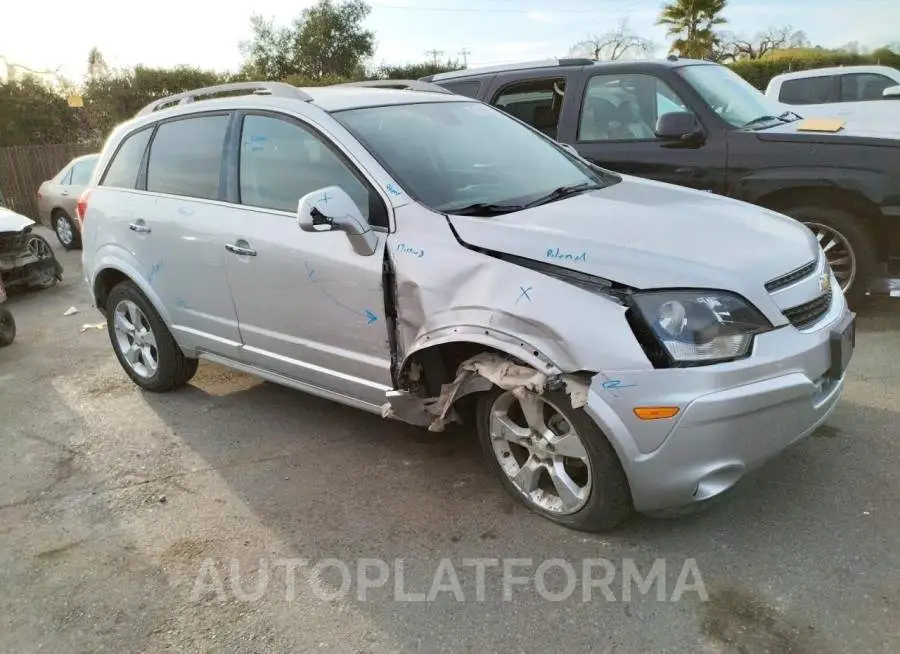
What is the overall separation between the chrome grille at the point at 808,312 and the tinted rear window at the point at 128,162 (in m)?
3.91

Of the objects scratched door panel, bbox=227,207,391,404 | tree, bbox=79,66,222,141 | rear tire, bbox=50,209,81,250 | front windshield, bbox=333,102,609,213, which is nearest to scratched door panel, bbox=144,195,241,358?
scratched door panel, bbox=227,207,391,404

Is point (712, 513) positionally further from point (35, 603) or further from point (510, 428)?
point (35, 603)

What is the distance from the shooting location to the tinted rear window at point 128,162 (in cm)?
479

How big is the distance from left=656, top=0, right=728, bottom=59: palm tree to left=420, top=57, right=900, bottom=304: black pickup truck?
27.4m

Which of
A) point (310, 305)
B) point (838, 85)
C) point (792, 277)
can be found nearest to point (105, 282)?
point (310, 305)

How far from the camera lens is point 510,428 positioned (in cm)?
317

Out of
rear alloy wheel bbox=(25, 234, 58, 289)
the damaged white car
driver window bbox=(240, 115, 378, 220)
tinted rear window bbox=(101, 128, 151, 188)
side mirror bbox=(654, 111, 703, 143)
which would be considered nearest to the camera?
driver window bbox=(240, 115, 378, 220)

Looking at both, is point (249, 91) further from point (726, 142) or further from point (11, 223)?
point (11, 223)

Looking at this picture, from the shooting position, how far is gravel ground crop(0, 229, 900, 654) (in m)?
2.59

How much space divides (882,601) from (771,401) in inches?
29.9

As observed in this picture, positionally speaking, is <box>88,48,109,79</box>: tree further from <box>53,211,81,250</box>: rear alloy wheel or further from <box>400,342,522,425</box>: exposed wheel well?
<box>400,342,522,425</box>: exposed wheel well

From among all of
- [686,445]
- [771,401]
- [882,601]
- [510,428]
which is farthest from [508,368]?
[882,601]

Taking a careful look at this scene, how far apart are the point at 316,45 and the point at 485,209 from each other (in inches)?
1254

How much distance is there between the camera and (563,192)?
3664mm
